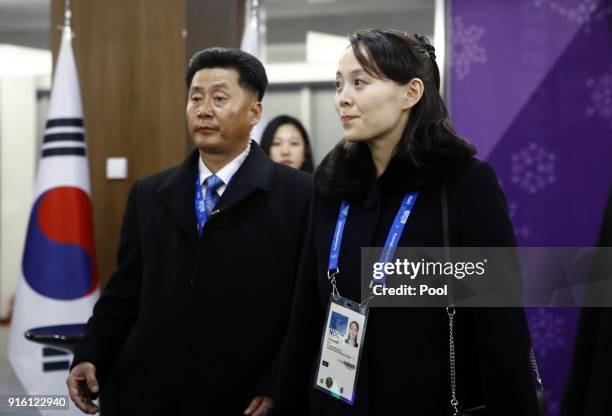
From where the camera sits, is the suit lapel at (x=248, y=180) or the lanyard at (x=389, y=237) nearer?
the lanyard at (x=389, y=237)

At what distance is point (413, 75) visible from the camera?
1714mm

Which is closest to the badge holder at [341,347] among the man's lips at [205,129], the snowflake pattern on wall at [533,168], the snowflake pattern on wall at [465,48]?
the man's lips at [205,129]

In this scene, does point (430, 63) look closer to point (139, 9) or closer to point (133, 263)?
point (133, 263)

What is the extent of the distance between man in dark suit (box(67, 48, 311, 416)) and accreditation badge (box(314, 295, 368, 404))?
435mm

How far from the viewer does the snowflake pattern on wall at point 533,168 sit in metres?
4.26

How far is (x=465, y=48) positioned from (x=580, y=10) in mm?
659

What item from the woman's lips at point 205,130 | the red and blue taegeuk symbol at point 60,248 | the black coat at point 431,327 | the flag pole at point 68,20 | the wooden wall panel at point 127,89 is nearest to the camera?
the black coat at point 431,327

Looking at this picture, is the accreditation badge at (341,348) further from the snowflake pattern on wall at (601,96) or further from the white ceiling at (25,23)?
the white ceiling at (25,23)

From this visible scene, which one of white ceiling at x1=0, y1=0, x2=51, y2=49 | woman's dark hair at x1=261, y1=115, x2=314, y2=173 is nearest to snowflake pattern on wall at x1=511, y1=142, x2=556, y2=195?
woman's dark hair at x1=261, y1=115, x2=314, y2=173

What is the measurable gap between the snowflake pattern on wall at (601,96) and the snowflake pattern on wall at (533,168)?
0.33m

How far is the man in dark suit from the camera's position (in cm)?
217

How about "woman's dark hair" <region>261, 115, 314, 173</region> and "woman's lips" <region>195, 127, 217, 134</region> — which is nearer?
"woman's lips" <region>195, 127, 217, 134</region>

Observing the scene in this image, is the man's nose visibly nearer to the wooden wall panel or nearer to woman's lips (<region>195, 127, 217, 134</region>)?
woman's lips (<region>195, 127, 217, 134</region>)

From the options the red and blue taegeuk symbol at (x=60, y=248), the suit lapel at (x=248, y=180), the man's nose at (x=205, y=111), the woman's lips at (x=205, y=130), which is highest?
Result: the man's nose at (x=205, y=111)
